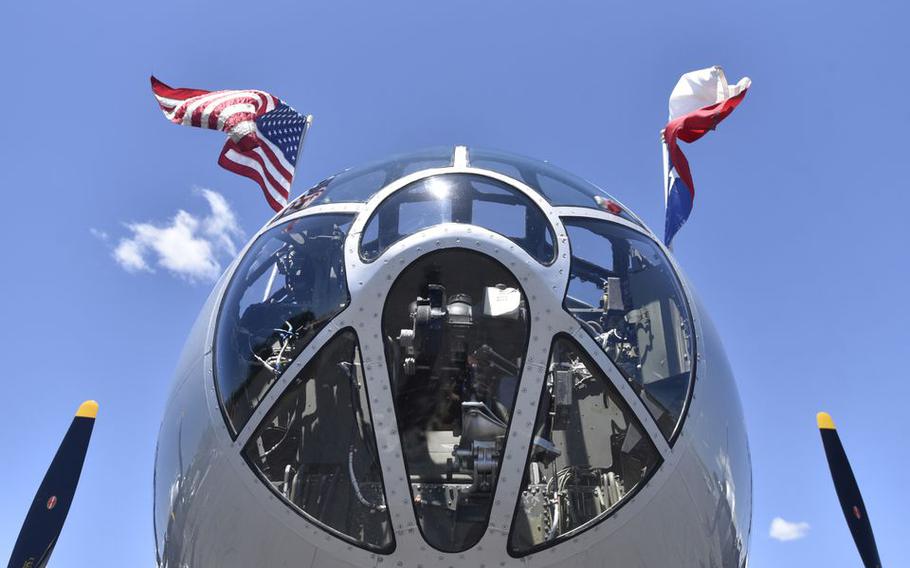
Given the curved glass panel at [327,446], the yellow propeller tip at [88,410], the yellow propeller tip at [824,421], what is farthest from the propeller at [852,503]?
the yellow propeller tip at [88,410]

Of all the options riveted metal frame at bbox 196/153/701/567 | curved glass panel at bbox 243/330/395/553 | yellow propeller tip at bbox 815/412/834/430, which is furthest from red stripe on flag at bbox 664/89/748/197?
curved glass panel at bbox 243/330/395/553

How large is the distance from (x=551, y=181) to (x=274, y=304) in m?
2.20

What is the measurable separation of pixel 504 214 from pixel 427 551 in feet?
7.02

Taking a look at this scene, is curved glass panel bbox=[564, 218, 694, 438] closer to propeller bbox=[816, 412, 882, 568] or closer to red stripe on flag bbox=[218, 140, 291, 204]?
propeller bbox=[816, 412, 882, 568]

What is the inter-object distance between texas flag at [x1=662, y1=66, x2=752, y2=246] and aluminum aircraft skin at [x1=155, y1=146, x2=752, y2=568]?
541 cm

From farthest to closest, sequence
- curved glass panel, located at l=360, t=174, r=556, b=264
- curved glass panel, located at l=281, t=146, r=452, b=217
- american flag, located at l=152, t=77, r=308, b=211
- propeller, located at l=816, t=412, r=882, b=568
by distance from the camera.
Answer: american flag, located at l=152, t=77, r=308, b=211 < propeller, located at l=816, t=412, r=882, b=568 < curved glass panel, located at l=281, t=146, r=452, b=217 < curved glass panel, located at l=360, t=174, r=556, b=264

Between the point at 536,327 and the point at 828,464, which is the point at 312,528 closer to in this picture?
the point at 536,327

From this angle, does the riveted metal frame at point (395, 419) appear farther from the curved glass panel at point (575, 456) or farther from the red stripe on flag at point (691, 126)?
the red stripe on flag at point (691, 126)

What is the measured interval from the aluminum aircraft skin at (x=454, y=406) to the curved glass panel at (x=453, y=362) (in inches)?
0.6

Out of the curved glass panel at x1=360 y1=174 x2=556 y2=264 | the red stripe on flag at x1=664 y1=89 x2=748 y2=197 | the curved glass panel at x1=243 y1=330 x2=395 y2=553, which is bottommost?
the curved glass panel at x1=243 y1=330 x2=395 y2=553

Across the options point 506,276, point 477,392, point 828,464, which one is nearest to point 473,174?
point 506,276

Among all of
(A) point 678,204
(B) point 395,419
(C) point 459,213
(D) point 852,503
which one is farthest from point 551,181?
(A) point 678,204

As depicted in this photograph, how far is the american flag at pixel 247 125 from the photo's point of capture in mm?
12703

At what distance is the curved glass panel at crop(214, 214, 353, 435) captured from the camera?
4.75m
